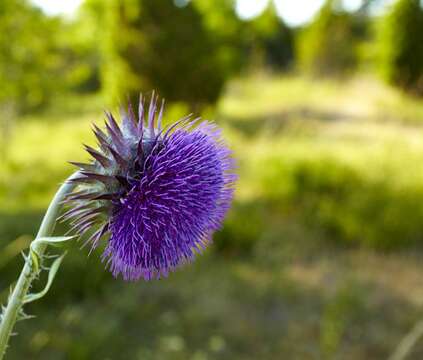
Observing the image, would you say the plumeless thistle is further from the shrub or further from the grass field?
the shrub

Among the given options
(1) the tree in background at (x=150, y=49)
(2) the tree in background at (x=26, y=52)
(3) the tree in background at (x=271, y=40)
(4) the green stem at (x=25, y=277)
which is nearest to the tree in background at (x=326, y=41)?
(3) the tree in background at (x=271, y=40)

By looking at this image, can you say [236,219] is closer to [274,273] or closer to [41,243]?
[274,273]

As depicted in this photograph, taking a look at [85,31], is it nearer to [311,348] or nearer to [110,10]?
[110,10]

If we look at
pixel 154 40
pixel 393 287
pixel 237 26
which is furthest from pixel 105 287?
pixel 237 26

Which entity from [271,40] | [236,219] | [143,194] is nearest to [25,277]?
[143,194]

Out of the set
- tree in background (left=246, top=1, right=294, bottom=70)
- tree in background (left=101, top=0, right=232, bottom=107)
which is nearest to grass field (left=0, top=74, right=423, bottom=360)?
tree in background (left=101, top=0, right=232, bottom=107)

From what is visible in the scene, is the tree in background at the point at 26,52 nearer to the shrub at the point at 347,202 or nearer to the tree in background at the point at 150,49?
the tree in background at the point at 150,49
